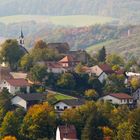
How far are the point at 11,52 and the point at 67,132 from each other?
60.3 ft

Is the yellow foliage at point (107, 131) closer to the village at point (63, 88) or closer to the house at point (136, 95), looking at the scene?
the village at point (63, 88)

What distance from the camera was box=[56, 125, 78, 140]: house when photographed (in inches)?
2085

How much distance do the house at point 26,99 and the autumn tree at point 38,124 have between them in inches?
152

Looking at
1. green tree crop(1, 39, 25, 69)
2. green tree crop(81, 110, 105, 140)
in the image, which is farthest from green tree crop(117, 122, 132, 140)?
green tree crop(1, 39, 25, 69)

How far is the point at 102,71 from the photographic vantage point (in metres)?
67.4

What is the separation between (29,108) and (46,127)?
159 inches

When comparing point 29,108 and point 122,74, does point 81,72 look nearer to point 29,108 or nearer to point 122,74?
point 122,74

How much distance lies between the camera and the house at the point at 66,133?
5297cm

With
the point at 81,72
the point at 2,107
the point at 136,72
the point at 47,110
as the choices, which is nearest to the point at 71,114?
the point at 47,110

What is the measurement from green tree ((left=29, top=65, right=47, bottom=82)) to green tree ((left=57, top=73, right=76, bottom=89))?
1.60 meters

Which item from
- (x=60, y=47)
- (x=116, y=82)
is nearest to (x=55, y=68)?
(x=116, y=82)

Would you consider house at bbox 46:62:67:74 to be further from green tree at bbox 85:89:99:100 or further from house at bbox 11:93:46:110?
house at bbox 11:93:46:110

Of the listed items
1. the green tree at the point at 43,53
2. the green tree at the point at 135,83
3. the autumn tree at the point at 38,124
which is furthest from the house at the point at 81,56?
the autumn tree at the point at 38,124

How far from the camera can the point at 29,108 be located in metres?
57.4
